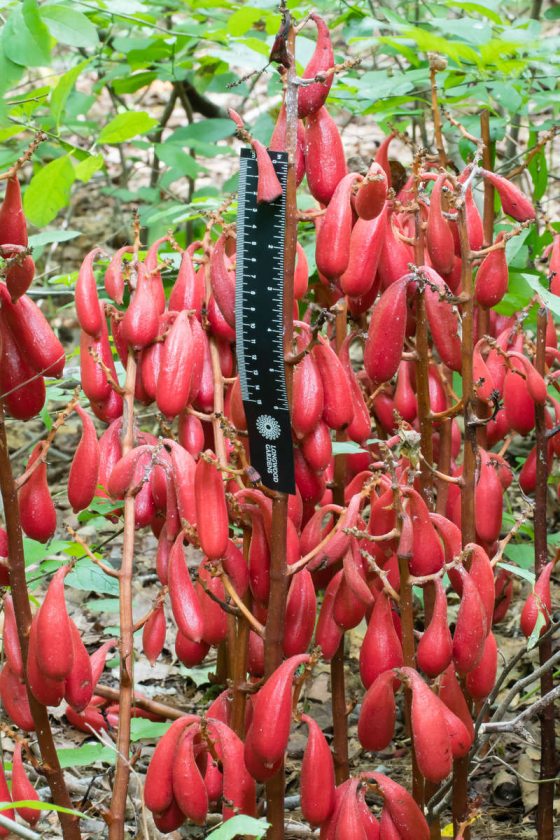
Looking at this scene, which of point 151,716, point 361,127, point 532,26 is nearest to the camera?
point 151,716

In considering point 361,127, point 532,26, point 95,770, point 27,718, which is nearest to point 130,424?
point 27,718

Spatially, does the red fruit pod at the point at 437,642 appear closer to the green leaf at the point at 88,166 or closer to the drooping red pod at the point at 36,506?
the drooping red pod at the point at 36,506

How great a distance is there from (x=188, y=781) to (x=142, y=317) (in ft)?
2.54

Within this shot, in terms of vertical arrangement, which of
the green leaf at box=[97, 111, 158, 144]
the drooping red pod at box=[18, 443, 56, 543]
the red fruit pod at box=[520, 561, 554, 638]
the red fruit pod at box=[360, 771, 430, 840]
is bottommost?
the red fruit pod at box=[360, 771, 430, 840]

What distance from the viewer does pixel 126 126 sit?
2381mm

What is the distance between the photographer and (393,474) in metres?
1.44

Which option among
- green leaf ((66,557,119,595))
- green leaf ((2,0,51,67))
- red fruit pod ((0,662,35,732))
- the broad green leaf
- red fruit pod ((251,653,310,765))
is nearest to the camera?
red fruit pod ((251,653,310,765))

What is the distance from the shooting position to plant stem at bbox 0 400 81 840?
5.01ft

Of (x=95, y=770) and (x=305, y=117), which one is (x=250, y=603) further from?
(x=95, y=770)

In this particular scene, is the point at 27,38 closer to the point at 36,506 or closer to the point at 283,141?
the point at 283,141

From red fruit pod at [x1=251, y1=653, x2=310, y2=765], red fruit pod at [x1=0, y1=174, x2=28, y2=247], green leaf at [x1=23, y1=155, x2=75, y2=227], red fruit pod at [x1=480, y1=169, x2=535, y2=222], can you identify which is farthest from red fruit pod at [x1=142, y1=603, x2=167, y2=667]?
green leaf at [x1=23, y1=155, x2=75, y2=227]

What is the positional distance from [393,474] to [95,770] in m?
1.41

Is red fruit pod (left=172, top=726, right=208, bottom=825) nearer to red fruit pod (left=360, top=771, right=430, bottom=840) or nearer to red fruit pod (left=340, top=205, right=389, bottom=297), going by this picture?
red fruit pod (left=360, top=771, right=430, bottom=840)

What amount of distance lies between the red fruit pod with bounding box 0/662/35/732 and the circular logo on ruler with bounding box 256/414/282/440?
1.93ft
